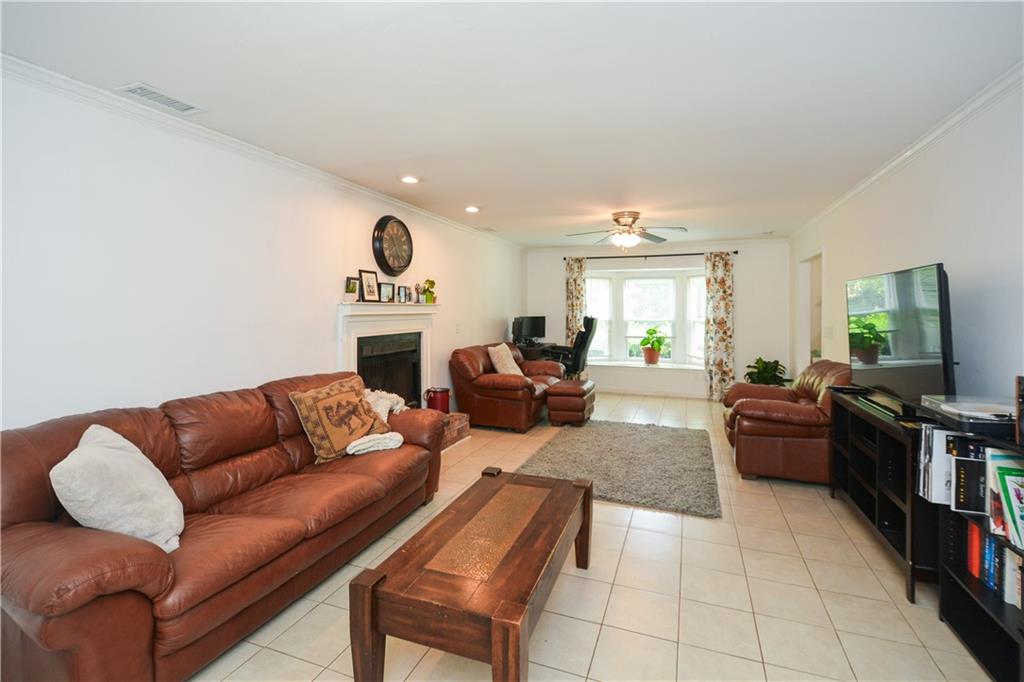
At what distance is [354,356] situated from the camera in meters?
3.94

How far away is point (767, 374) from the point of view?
20.5 feet

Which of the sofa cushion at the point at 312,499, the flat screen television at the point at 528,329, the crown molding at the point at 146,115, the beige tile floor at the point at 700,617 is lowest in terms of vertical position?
the beige tile floor at the point at 700,617

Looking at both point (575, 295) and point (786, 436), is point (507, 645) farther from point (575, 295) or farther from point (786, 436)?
point (575, 295)

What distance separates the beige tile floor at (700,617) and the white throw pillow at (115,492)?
0.61m

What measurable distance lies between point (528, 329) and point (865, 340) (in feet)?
15.8

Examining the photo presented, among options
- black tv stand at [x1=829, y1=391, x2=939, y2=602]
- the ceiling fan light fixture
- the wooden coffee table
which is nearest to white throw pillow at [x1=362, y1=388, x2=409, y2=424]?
the wooden coffee table

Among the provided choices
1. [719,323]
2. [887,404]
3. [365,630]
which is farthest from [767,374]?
[365,630]

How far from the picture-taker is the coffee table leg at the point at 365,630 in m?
1.53

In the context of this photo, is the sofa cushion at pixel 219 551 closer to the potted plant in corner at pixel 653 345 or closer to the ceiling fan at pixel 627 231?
the ceiling fan at pixel 627 231

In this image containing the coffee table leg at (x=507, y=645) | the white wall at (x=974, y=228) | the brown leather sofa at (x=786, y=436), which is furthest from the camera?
the brown leather sofa at (x=786, y=436)

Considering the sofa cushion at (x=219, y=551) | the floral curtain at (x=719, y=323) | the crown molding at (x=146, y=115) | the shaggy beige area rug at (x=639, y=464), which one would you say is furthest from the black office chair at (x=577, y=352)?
the sofa cushion at (x=219, y=551)

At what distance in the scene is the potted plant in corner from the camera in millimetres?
7602

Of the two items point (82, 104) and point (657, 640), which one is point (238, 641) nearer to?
point (657, 640)

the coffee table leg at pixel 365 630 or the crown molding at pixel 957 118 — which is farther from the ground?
the crown molding at pixel 957 118
